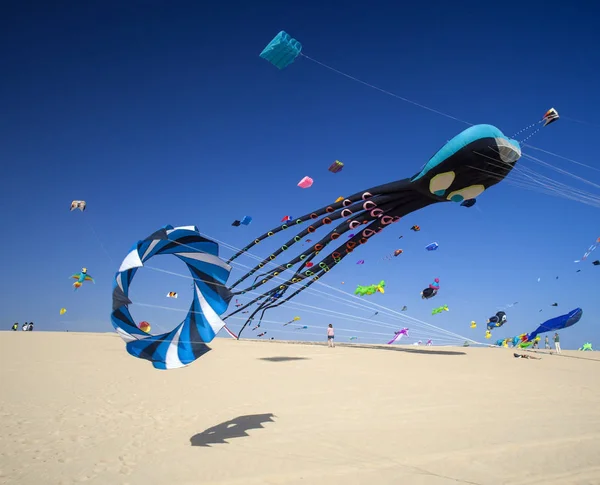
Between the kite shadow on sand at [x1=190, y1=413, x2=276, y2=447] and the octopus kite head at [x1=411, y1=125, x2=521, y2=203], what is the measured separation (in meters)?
9.32

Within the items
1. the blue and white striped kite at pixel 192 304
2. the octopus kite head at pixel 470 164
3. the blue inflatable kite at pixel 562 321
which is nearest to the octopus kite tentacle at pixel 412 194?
the octopus kite head at pixel 470 164

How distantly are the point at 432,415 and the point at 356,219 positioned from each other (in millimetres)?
7753

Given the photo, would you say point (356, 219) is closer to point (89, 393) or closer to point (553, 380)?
point (553, 380)

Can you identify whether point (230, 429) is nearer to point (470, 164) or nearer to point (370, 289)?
point (470, 164)

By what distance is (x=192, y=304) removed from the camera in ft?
22.7

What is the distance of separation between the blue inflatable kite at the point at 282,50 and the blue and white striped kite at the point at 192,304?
666 centimetres

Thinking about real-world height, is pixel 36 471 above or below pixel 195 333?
below

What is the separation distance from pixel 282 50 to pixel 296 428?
33.8 feet

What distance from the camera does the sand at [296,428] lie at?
5.05 meters

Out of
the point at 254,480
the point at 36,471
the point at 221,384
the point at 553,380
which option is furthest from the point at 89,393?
the point at 553,380

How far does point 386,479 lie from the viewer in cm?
480

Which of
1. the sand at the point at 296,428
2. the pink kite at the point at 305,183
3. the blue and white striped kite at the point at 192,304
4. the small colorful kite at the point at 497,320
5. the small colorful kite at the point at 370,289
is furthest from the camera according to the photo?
the small colorful kite at the point at 497,320

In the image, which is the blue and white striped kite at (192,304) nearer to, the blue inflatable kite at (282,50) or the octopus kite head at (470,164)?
the blue inflatable kite at (282,50)

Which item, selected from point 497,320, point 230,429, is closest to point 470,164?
point 230,429
